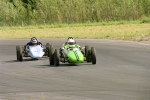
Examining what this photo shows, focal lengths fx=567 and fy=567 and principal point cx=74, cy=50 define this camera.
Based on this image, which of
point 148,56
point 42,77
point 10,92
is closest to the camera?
point 10,92

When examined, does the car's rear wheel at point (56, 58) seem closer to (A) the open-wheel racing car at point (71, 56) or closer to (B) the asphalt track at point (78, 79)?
(A) the open-wheel racing car at point (71, 56)

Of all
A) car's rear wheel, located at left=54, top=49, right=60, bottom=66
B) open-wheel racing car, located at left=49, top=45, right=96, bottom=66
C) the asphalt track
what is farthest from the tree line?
car's rear wheel, located at left=54, top=49, right=60, bottom=66

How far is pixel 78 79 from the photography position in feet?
58.0

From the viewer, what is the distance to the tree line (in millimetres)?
70562

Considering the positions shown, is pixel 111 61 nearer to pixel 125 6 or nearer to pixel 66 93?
pixel 66 93

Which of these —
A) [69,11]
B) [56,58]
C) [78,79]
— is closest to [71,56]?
[56,58]

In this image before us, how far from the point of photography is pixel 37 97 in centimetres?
1377

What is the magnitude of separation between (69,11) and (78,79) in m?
56.5

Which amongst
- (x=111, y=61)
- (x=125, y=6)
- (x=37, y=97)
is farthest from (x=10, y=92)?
(x=125, y=6)

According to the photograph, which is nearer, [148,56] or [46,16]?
[148,56]

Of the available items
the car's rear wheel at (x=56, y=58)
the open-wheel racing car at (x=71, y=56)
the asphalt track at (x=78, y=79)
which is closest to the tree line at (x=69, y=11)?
the asphalt track at (x=78, y=79)

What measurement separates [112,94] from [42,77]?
4.71 m

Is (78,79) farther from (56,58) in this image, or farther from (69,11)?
(69,11)

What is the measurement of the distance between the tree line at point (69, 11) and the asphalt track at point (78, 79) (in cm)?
4420
